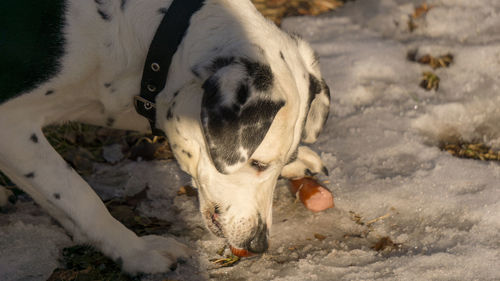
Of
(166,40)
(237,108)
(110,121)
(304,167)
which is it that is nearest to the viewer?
(237,108)

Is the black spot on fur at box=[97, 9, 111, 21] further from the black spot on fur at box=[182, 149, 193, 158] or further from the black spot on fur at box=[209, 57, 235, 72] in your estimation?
the black spot on fur at box=[182, 149, 193, 158]

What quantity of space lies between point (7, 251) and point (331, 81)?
2.80 m

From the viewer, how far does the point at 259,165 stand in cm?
278

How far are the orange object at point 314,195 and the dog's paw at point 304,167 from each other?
0.06m

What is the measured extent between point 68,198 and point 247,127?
→ 1.08 meters

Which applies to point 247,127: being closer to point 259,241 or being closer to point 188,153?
point 188,153

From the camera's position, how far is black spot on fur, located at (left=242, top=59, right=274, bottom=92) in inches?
94.3

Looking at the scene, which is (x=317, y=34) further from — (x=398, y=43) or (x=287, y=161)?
(x=287, y=161)

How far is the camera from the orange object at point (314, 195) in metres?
3.47

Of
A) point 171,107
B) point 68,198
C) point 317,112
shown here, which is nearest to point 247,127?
point 171,107

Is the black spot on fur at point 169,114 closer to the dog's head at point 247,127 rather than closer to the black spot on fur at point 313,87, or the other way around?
the dog's head at point 247,127

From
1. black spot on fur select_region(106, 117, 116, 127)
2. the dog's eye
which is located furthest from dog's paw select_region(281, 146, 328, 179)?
black spot on fur select_region(106, 117, 116, 127)

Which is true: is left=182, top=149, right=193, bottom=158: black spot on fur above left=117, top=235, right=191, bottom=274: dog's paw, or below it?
above

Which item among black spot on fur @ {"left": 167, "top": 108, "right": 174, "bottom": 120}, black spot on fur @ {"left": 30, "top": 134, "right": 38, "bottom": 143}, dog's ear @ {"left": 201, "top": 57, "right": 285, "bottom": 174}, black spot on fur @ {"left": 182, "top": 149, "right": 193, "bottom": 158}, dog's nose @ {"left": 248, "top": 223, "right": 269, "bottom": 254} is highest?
dog's ear @ {"left": 201, "top": 57, "right": 285, "bottom": 174}
